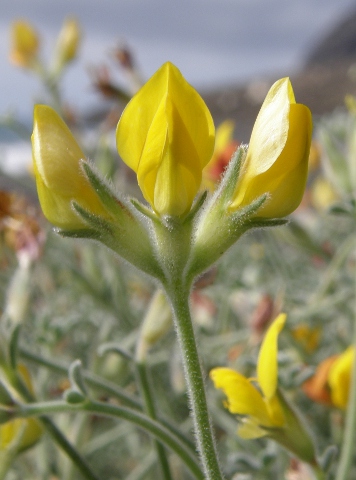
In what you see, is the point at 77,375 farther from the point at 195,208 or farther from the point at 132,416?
the point at 195,208

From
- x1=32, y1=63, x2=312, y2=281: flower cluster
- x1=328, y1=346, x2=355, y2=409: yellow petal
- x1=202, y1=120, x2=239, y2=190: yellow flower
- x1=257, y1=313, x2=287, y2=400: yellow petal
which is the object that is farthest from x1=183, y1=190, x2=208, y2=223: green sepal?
x1=202, y1=120, x2=239, y2=190: yellow flower

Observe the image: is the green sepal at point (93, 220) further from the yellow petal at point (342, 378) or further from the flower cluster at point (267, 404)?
the yellow petal at point (342, 378)

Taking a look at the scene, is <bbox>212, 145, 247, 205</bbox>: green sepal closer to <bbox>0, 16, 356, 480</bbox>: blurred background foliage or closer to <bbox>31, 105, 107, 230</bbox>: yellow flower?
<bbox>31, 105, 107, 230</bbox>: yellow flower

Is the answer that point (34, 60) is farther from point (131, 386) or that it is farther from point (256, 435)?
point (256, 435)

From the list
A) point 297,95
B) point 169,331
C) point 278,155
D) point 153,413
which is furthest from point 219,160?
point 297,95

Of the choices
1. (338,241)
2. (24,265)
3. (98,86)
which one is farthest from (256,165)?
(338,241)
